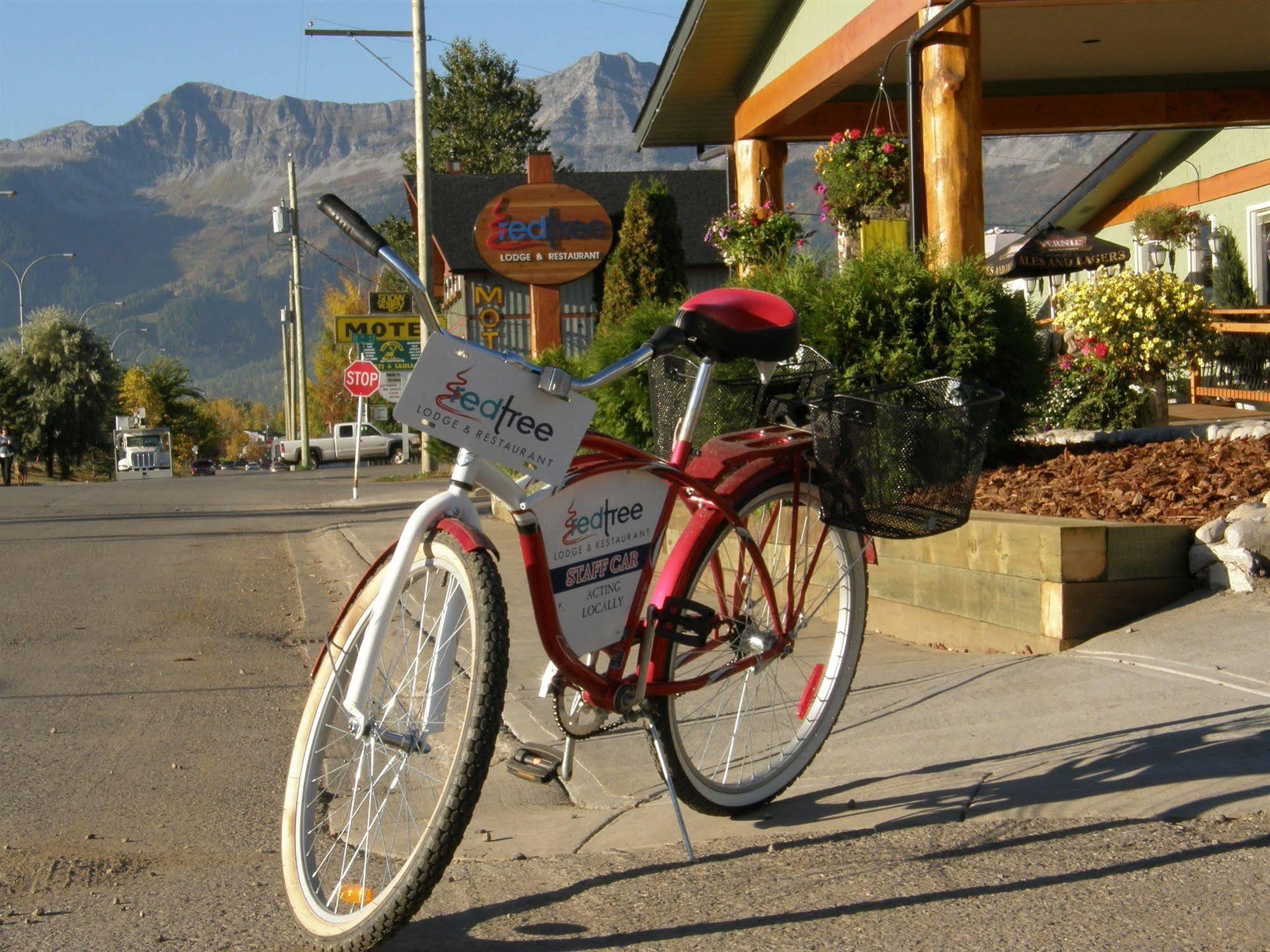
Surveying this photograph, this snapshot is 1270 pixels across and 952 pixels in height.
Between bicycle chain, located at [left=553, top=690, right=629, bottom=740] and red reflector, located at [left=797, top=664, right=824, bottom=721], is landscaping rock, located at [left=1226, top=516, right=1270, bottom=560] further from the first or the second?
bicycle chain, located at [left=553, top=690, right=629, bottom=740]

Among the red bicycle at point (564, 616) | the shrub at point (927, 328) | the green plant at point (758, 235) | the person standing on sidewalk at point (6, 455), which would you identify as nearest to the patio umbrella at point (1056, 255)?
the green plant at point (758, 235)

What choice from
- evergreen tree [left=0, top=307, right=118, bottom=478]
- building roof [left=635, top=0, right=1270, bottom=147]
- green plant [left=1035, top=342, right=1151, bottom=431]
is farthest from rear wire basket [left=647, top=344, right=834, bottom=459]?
evergreen tree [left=0, top=307, right=118, bottom=478]

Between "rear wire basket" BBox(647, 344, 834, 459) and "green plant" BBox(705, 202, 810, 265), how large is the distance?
9313 millimetres

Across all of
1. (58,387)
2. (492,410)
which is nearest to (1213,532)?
(492,410)

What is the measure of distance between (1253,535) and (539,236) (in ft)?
55.4

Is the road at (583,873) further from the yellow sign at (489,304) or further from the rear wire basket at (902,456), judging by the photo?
the yellow sign at (489,304)

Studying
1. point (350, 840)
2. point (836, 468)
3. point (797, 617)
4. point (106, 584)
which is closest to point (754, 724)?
point (797, 617)

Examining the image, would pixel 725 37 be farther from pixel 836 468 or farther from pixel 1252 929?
pixel 1252 929

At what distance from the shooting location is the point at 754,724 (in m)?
3.94

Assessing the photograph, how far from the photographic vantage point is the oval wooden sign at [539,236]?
2095 cm

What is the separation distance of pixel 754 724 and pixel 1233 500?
309 cm

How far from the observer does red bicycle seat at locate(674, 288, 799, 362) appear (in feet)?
11.0

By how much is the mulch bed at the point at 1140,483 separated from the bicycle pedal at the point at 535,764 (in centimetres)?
364

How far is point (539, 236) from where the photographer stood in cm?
2136
